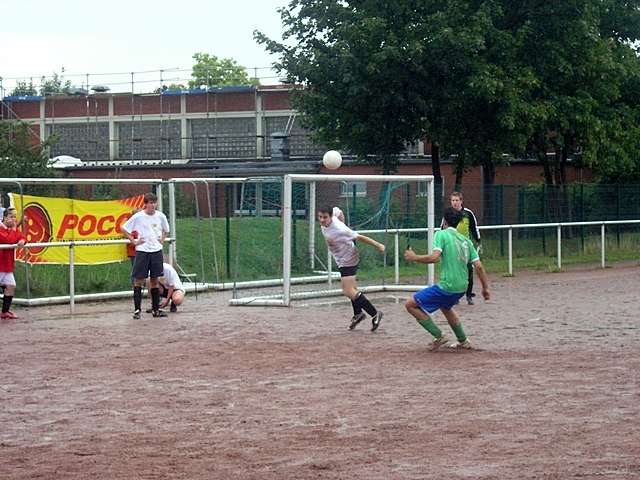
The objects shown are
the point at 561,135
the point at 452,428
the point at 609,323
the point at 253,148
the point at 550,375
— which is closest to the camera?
the point at 452,428

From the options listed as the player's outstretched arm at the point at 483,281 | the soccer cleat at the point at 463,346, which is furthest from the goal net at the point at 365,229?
the soccer cleat at the point at 463,346

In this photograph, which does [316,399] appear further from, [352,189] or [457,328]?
[352,189]

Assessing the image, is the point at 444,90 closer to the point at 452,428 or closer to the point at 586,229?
the point at 586,229

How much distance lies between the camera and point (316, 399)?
35.2 feet

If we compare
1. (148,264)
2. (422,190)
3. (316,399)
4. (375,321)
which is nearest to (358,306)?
(375,321)

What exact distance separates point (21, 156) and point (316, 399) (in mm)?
27127

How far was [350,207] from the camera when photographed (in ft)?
75.5

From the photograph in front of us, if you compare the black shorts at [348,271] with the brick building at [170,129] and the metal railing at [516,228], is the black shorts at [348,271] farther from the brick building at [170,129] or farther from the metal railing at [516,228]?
the brick building at [170,129]

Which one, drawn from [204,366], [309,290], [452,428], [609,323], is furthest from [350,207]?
[452,428]

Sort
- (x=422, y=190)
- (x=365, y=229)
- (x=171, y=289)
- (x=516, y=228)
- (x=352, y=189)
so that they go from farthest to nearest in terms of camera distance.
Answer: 1. (x=516, y=228)
2. (x=422, y=190)
3. (x=365, y=229)
4. (x=352, y=189)
5. (x=171, y=289)

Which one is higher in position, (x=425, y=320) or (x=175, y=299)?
(x=425, y=320)

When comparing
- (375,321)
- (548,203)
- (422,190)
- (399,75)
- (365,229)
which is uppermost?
(399,75)

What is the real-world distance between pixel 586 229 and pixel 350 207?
40.0 feet

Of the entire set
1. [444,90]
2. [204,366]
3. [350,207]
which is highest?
[444,90]
